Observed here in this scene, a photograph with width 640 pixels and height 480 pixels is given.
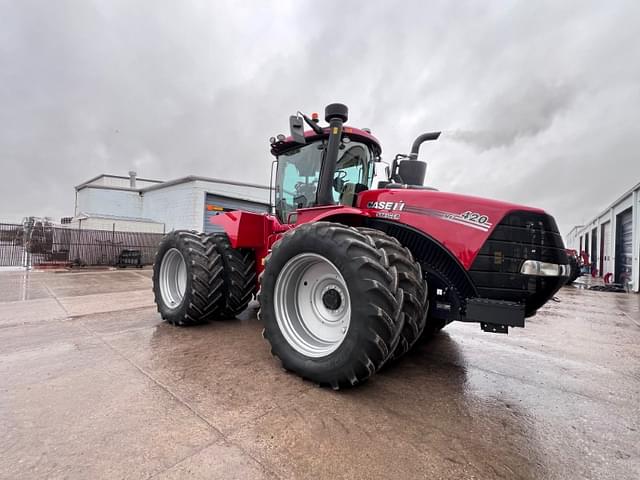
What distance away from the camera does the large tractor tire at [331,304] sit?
7.11ft

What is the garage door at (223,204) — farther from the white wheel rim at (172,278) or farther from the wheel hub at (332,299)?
the wheel hub at (332,299)

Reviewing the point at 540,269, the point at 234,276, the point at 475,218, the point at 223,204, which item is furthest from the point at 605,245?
the point at 234,276

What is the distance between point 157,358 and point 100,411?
96cm

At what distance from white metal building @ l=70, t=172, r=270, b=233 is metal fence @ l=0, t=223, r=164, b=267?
5.60 feet

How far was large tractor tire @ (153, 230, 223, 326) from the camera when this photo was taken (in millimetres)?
3980

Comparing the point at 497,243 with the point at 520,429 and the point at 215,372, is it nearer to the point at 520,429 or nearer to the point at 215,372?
the point at 520,429

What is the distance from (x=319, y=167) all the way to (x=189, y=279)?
2132 mm

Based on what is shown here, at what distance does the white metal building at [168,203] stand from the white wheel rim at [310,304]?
13337 mm

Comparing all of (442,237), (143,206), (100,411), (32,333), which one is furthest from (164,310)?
(143,206)

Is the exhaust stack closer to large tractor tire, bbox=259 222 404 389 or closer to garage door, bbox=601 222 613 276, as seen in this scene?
large tractor tire, bbox=259 222 404 389

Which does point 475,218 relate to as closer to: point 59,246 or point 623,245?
point 59,246

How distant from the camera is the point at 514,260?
249 cm

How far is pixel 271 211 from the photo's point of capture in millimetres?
4750

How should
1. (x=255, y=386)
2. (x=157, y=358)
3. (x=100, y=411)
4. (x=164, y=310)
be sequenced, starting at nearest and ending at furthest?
(x=100, y=411) < (x=255, y=386) < (x=157, y=358) < (x=164, y=310)
